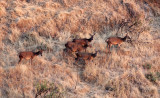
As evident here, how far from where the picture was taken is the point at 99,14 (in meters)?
13.1

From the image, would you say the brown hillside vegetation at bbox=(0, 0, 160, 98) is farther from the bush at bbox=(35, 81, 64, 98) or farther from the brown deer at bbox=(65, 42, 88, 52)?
the brown deer at bbox=(65, 42, 88, 52)

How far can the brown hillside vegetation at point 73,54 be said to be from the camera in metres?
7.80

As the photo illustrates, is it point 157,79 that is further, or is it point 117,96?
point 157,79

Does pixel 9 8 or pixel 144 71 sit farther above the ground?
pixel 9 8

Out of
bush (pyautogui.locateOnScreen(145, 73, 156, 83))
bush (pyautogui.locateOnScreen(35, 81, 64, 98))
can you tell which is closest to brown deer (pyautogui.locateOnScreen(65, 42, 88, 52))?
bush (pyautogui.locateOnScreen(35, 81, 64, 98))

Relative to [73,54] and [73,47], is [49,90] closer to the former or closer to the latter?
[73,47]

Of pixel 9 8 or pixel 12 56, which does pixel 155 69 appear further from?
pixel 9 8

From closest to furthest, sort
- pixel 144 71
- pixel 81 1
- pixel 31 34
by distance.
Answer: pixel 144 71 → pixel 31 34 → pixel 81 1

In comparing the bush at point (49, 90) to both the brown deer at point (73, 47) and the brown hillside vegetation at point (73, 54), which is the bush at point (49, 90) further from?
the brown deer at point (73, 47)

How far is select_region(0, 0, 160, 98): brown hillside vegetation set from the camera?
780cm

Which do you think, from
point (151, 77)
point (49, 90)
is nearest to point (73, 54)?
point (49, 90)

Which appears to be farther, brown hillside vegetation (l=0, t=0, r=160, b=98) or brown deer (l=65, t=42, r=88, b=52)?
brown deer (l=65, t=42, r=88, b=52)

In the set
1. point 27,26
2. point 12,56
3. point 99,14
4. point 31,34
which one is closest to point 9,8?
point 27,26

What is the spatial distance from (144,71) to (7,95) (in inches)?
224
